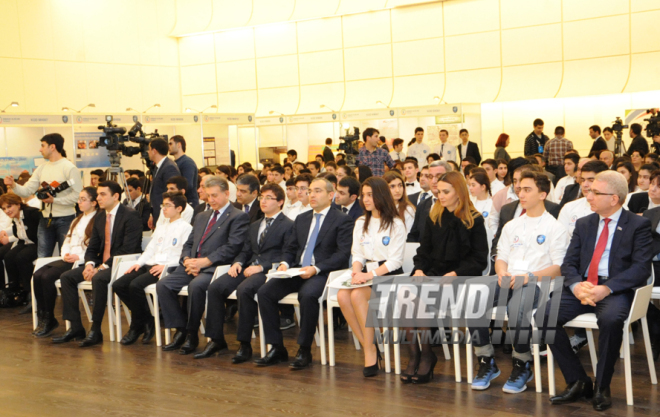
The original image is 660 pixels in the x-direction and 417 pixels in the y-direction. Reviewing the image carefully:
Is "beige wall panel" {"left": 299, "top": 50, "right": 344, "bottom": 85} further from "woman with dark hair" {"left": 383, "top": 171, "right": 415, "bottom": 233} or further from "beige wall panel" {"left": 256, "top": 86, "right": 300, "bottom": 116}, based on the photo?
"woman with dark hair" {"left": 383, "top": 171, "right": 415, "bottom": 233}

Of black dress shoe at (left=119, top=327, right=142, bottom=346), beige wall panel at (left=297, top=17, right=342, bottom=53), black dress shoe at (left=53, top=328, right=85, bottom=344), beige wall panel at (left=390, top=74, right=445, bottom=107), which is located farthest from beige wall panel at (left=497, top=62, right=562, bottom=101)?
black dress shoe at (left=53, top=328, right=85, bottom=344)

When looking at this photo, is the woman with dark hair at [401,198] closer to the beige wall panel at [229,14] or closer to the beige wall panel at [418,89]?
the beige wall panel at [418,89]

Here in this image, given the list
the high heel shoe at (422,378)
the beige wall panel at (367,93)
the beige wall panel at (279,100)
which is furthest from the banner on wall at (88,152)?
the high heel shoe at (422,378)

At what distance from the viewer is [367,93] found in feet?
59.4

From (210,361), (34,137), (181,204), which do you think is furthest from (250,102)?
(210,361)

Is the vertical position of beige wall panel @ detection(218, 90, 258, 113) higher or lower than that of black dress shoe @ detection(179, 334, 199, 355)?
higher

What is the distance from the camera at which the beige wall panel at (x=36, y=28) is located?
17.3 meters

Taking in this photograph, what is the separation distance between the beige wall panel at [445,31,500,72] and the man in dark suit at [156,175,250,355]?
457 inches

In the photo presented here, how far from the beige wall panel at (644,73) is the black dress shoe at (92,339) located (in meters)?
12.2

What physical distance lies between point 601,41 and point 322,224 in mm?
11641

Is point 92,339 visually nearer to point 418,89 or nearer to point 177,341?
point 177,341

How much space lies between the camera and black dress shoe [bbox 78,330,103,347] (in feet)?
20.1

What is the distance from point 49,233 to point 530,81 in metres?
11.5

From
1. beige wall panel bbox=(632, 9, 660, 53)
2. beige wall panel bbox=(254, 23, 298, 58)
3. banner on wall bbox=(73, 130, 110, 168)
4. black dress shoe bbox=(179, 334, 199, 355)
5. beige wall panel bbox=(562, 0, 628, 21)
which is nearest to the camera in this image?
black dress shoe bbox=(179, 334, 199, 355)
